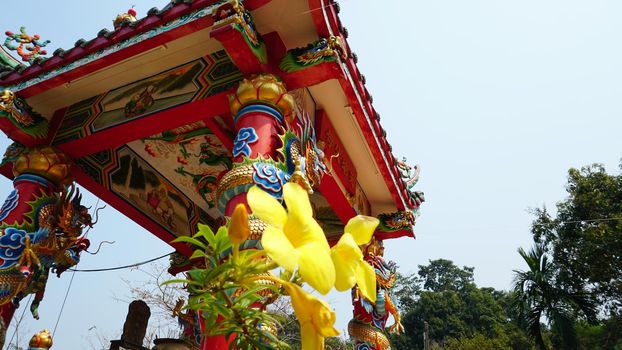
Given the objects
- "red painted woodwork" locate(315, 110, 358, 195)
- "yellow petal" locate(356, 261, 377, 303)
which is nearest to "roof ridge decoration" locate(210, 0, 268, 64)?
"red painted woodwork" locate(315, 110, 358, 195)

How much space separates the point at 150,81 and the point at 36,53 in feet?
4.78

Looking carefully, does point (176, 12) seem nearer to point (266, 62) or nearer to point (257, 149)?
point (266, 62)

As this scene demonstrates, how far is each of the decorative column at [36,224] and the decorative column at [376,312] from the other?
3.14m

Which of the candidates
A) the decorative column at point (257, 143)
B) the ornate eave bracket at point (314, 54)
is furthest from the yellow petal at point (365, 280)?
the ornate eave bracket at point (314, 54)

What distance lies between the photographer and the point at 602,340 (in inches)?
671

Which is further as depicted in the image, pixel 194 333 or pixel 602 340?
pixel 602 340

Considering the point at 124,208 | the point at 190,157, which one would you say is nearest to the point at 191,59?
the point at 190,157

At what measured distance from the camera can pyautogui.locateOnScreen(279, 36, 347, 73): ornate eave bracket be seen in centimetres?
353

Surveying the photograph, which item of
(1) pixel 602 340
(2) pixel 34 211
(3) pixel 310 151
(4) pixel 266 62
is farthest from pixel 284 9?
(1) pixel 602 340

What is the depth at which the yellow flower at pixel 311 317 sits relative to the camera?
2.15 feet

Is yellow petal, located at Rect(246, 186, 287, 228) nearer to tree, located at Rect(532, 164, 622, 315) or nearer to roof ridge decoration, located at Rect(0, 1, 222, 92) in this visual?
roof ridge decoration, located at Rect(0, 1, 222, 92)

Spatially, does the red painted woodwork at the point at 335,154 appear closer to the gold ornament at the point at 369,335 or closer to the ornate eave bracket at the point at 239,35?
the ornate eave bracket at the point at 239,35

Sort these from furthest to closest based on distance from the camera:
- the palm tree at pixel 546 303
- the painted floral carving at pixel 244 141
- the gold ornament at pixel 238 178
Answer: the palm tree at pixel 546 303 < the painted floral carving at pixel 244 141 < the gold ornament at pixel 238 178

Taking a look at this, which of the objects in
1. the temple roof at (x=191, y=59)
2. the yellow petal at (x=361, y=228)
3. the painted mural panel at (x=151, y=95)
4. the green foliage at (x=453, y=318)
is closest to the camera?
the yellow petal at (x=361, y=228)
